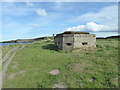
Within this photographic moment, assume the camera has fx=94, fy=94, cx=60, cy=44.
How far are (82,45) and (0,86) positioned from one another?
45.8 feet

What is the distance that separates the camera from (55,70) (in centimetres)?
968

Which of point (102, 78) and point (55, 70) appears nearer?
point (102, 78)

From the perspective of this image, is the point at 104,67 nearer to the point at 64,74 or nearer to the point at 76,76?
the point at 76,76

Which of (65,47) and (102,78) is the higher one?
(65,47)

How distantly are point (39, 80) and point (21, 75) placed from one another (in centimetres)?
201

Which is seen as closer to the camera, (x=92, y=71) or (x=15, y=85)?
(x=15, y=85)

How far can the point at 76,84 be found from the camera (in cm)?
723

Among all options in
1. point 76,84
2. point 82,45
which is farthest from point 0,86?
point 82,45

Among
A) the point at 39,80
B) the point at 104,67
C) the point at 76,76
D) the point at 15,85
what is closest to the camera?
the point at 15,85

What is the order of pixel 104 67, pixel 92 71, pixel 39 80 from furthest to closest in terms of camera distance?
pixel 104 67 → pixel 92 71 → pixel 39 80

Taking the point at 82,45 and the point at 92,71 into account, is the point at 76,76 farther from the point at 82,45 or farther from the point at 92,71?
the point at 82,45

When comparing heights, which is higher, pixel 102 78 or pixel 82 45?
pixel 82 45

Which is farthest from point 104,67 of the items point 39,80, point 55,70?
point 39,80

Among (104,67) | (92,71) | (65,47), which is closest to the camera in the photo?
(92,71)
